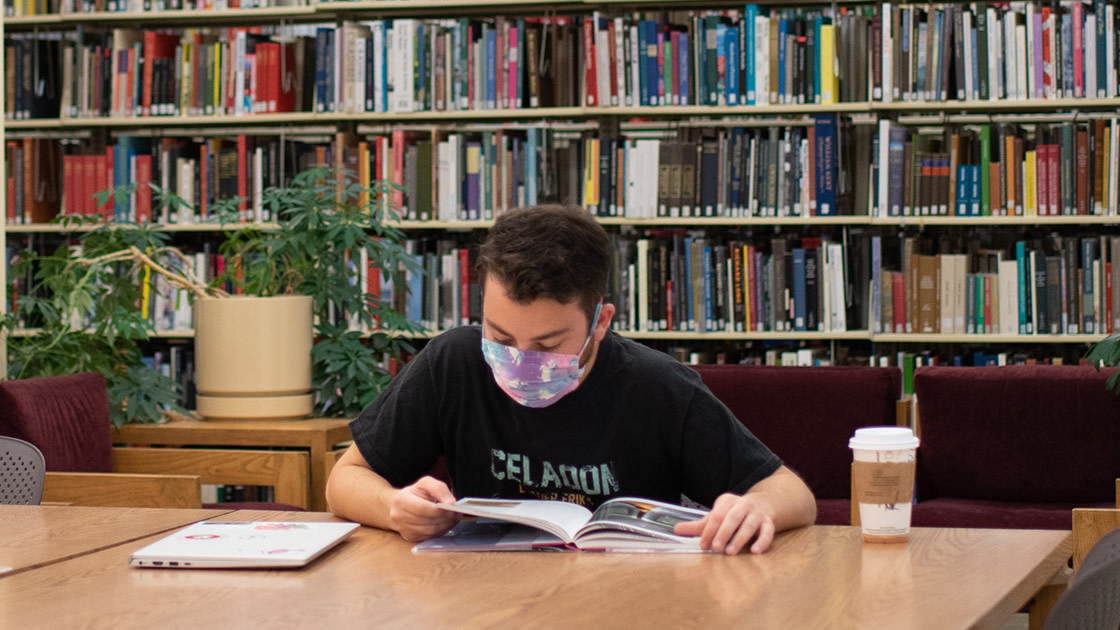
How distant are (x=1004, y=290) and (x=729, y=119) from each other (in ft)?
3.64

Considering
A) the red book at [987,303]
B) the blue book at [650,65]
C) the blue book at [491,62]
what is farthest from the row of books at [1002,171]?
the blue book at [491,62]

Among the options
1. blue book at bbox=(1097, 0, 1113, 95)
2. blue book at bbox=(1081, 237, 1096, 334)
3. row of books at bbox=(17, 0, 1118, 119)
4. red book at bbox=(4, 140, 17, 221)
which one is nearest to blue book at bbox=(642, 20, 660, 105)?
row of books at bbox=(17, 0, 1118, 119)

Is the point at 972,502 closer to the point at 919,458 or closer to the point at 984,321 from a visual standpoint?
the point at 919,458

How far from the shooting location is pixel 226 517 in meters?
1.54

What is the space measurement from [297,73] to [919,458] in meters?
2.53

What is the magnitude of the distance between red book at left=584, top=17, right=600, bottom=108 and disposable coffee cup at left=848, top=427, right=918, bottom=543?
2955mm

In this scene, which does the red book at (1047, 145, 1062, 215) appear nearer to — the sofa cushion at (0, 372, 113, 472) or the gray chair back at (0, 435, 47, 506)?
the sofa cushion at (0, 372, 113, 472)

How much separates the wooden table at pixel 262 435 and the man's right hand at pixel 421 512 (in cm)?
168

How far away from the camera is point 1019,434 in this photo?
3.14m

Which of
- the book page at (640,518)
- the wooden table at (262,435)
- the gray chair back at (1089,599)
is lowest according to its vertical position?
the wooden table at (262,435)

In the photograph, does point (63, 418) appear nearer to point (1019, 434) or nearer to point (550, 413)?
point (550, 413)

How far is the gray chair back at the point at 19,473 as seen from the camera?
1851 mm

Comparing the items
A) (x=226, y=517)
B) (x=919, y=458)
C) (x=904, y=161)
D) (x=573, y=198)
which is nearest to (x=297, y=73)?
(x=573, y=198)

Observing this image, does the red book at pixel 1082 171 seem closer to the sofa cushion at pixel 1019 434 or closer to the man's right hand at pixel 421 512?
the sofa cushion at pixel 1019 434
